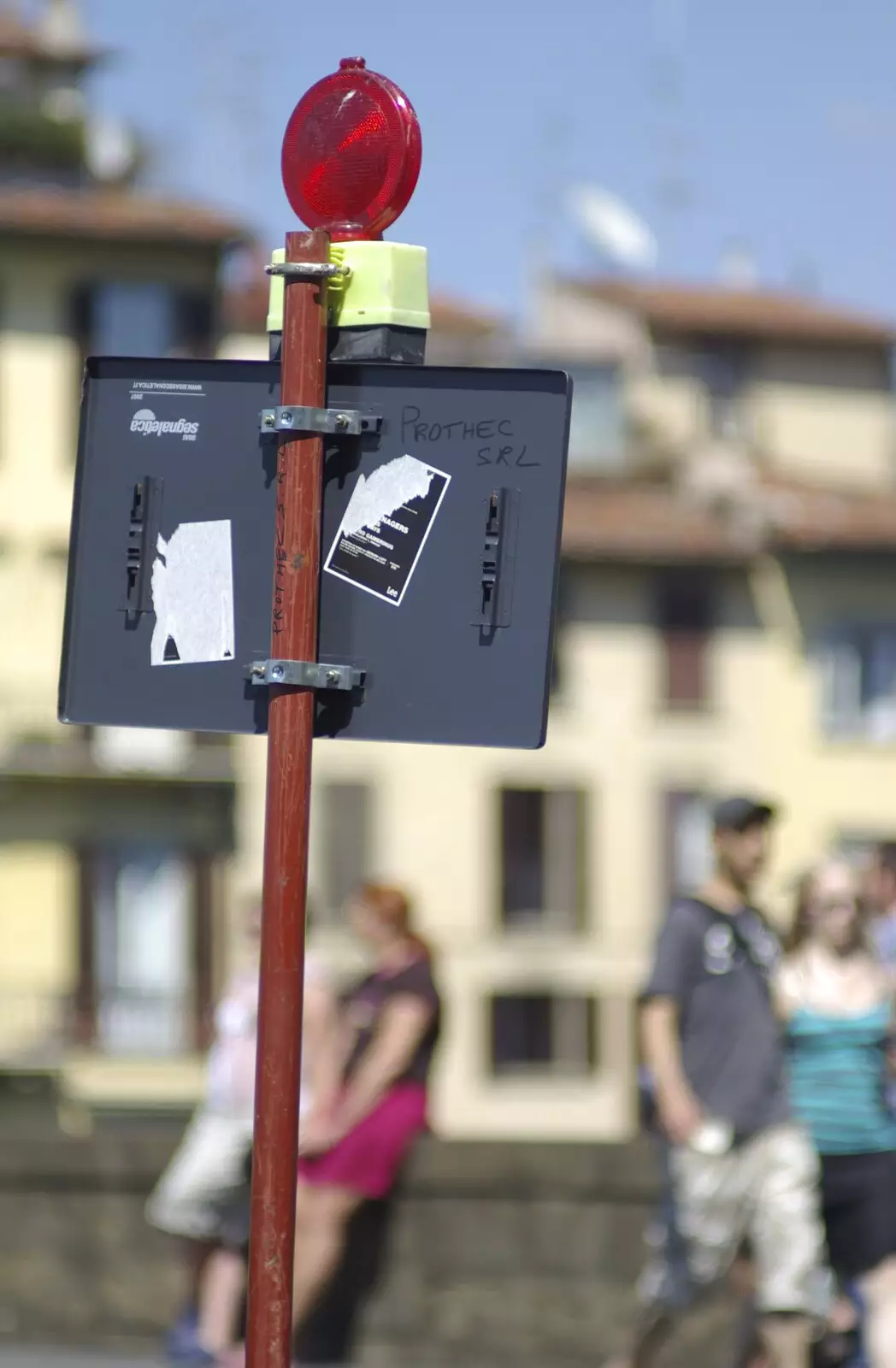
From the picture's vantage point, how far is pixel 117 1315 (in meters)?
9.12

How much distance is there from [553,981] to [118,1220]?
31971 mm

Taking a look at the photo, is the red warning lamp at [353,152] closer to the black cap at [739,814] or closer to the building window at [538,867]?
the black cap at [739,814]

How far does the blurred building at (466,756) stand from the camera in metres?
37.8

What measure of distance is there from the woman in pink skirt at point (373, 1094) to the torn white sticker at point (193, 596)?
4028 mm

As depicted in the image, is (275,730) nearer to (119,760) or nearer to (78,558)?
(78,558)

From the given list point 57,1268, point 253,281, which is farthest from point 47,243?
point 57,1268

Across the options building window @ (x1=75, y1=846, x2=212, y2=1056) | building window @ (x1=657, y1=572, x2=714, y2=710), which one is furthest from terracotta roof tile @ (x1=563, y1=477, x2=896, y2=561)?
building window @ (x1=75, y1=846, x2=212, y2=1056)

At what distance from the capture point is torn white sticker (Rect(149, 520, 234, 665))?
155 inches

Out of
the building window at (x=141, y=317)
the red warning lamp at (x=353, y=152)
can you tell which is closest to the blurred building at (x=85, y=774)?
the building window at (x=141, y=317)

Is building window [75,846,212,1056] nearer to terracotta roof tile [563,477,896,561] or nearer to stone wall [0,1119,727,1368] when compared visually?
terracotta roof tile [563,477,896,561]

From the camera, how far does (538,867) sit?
4106 cm

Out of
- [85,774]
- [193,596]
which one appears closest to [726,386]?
[85,774]

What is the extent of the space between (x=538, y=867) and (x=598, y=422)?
9.29 meters

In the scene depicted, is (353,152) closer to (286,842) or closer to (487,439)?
(487,439)
